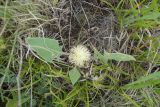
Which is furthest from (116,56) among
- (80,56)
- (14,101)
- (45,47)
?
(14,101)

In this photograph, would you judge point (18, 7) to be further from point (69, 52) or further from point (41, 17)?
point (69, 52)

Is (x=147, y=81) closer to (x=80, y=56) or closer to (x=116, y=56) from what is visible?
(x=116, y=56)

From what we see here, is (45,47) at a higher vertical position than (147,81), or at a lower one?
higher

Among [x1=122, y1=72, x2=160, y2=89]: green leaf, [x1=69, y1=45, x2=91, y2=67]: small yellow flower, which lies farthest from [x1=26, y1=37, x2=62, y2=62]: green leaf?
[x1=122, y1=72, x2=160, y2=89]: green leaf

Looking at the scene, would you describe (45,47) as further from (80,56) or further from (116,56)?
(116,56)

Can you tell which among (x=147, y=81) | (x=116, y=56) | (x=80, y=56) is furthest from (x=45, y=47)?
(x=147, y=81)

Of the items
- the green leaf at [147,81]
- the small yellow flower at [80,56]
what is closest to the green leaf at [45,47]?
the small yellow flower at [80,56]

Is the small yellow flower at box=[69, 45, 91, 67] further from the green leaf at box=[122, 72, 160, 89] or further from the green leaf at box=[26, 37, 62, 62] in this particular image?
the green leaf at box=[122, 72, 160, 89]
